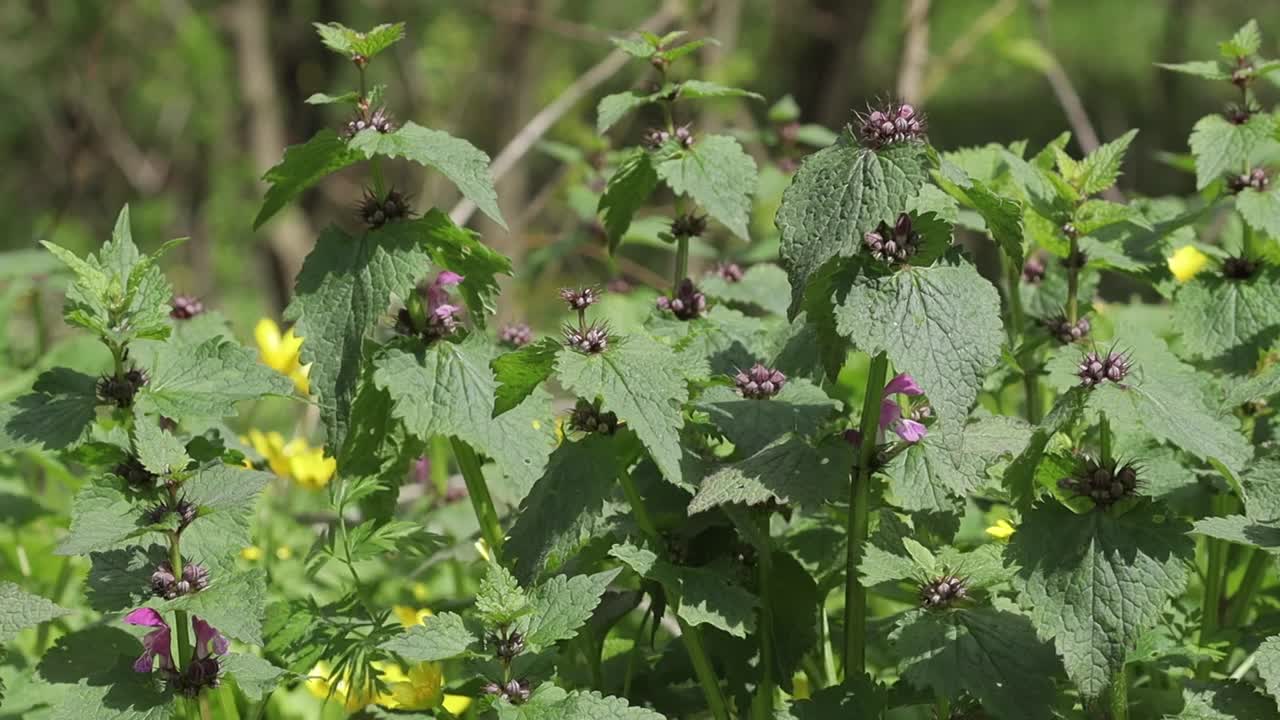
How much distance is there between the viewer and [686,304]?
1.84 m

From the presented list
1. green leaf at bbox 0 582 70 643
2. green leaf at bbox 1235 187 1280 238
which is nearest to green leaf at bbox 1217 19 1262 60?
green leaf at bbox 1235 187 1280 238

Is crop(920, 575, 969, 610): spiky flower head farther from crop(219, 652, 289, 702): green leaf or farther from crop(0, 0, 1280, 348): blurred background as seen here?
crop(0, 0, 1280, 348): blurred background

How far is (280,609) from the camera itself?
5.90 feet

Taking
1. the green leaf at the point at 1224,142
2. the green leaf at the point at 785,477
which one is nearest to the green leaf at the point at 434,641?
the green leaf at the point at 785,477

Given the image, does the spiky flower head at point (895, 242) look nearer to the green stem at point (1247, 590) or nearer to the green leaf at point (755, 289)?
the green leaf at point (755, 289)

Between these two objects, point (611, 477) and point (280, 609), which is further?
point (280, 609)

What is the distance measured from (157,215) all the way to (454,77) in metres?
1.56

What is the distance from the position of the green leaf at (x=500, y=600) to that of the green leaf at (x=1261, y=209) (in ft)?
3.71

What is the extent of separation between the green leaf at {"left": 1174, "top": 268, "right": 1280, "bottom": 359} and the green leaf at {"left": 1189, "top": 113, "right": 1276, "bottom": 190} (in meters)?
0.15

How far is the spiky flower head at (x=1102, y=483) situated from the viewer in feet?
4.84

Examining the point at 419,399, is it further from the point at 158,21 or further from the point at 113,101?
the point at 113,101

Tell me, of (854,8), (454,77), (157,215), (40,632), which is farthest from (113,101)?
(40,632)

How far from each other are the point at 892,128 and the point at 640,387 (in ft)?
1.23

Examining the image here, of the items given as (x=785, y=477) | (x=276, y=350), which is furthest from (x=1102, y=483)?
(x=276, y=350)
